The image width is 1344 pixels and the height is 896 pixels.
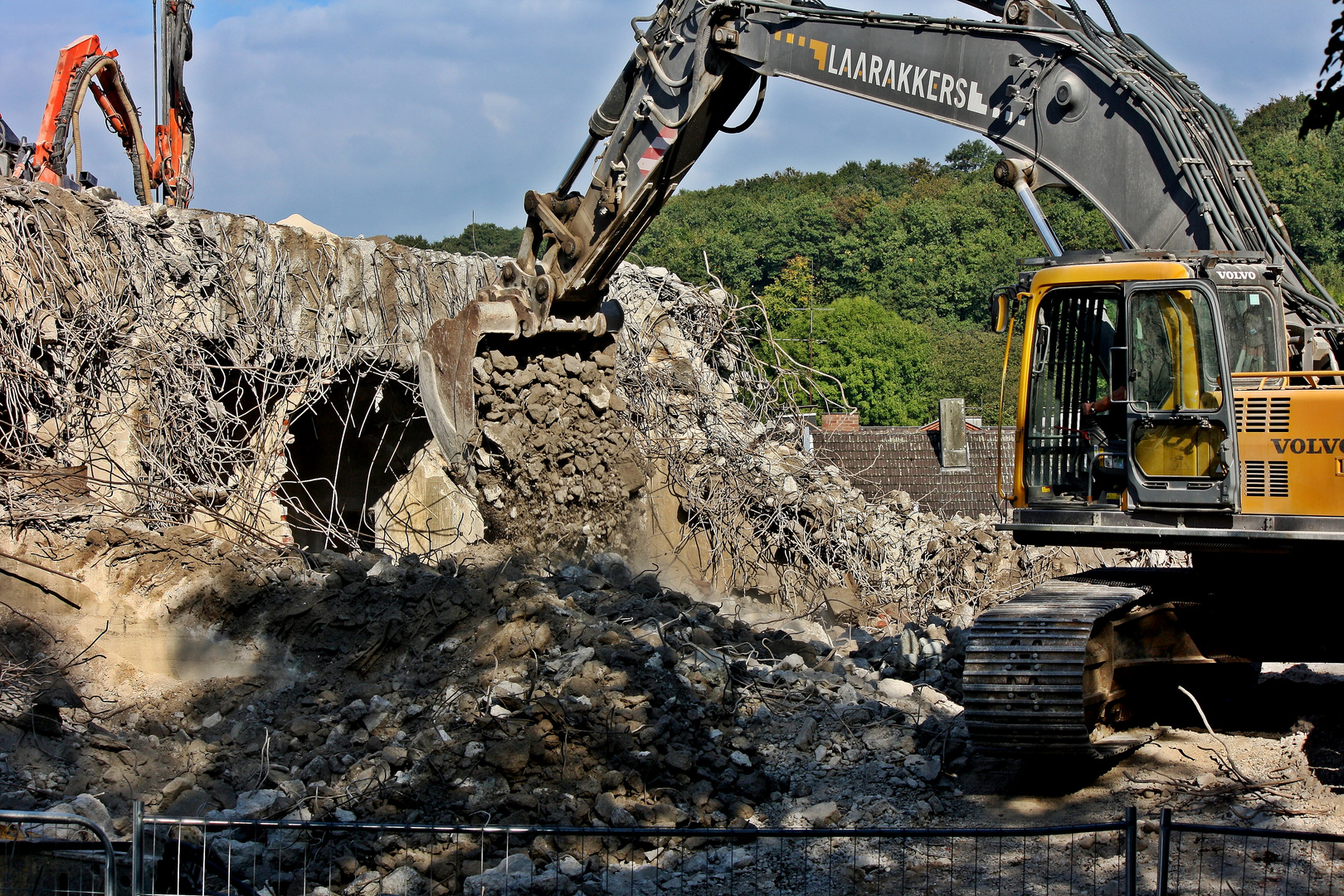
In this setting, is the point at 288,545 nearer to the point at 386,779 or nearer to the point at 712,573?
the point at 386,779

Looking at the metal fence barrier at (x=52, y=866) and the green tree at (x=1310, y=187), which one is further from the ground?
the green tree at (x=1310, y=187)

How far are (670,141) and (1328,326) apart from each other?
4.05m

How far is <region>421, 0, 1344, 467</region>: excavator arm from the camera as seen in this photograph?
5.23 m

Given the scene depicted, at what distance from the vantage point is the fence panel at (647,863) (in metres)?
4.74

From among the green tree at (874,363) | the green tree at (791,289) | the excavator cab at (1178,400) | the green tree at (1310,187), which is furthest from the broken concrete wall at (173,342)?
the green tree at (1310,187)

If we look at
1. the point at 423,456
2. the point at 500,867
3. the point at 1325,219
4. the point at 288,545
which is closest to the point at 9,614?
the point at 288,545

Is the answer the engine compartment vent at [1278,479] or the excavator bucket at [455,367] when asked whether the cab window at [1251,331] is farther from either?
the excavator bucket at [455,367]

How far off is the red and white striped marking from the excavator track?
377 cm

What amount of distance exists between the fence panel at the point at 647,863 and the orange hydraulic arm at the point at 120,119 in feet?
29.5

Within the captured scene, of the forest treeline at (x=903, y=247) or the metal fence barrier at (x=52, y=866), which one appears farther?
the forest treeline at (x=903, y=247)

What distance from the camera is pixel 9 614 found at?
6.69 meters

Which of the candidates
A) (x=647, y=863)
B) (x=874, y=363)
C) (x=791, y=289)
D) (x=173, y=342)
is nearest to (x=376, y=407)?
(x=173, y=342)

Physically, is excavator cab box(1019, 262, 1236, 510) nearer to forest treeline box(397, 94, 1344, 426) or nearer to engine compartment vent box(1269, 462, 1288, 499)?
engine compartment vent box(1269, 462, 1288, 499)

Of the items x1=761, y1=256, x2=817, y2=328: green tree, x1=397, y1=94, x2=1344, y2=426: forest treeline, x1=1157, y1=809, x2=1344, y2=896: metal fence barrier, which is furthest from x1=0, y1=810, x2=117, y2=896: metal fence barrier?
x1=761, y1=256, x2=817, y2=328: green tree
